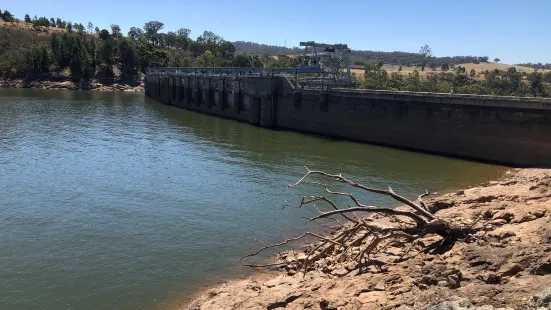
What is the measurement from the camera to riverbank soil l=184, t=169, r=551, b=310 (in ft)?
24.8

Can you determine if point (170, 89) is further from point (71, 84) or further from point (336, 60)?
point (71, 84)

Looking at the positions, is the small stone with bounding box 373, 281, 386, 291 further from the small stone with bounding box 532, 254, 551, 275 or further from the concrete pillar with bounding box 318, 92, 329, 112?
the concrete pillar with bounding box 318, 92, 329, 112

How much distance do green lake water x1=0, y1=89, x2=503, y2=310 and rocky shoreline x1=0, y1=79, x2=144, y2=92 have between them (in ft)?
247

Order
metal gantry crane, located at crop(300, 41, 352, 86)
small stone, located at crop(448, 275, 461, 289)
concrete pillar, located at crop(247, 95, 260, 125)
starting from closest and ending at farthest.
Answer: small stone, located at crop(448, 275, 461, 289) → concrete pillar, located at crop(247, 95, 260, 125) → metal gantry crane, located at crop(300, 41, 352, 86)

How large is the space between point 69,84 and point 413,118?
9996 centimetres

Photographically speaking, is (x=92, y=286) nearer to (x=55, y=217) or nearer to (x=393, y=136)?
(x=55, y=217)

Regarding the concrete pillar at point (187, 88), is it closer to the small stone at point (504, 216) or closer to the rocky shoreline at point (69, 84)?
the rocky shoreline at point (69, 84)

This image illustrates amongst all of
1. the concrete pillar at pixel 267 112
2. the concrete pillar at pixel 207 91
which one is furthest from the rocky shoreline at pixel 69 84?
the concrete pillar at pixel 267 112

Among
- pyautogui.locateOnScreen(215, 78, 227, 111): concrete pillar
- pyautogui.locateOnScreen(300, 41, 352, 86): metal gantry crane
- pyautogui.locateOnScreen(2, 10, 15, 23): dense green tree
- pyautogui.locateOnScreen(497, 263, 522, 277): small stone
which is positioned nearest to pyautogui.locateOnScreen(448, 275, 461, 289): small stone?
pyautogui.locateOnScreen(497, 263, 522, 277): small stone

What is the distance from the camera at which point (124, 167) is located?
94.6ft

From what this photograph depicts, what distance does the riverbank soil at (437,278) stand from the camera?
755 cm

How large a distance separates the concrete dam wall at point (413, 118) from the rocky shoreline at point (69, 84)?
69280mm

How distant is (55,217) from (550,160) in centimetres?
2874

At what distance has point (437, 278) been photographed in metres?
8.89
